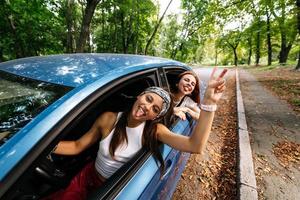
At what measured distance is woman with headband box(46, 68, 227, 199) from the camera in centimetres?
174

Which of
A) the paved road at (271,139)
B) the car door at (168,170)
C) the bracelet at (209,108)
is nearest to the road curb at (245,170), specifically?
the paved road at (271,139)

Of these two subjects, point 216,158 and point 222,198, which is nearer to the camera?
point 222,198

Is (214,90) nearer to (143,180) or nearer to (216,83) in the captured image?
(216,83)

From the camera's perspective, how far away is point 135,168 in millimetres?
1691

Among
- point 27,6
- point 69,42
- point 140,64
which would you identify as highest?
point 27,6

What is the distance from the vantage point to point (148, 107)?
1856 millimetres

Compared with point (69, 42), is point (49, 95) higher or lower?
lower

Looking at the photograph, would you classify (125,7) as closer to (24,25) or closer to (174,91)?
(24,25)

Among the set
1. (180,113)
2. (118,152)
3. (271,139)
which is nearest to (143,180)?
(118,152)

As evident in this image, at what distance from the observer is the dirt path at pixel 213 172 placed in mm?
3234

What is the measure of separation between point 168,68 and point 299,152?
327cm

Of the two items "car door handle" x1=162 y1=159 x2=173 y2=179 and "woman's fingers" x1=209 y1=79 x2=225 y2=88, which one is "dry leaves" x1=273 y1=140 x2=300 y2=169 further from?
"woman's fingers" x1=209 y1=79 x2=225 y2=88

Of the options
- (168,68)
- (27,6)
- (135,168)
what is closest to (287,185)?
(168,68)

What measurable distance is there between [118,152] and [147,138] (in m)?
0.26
